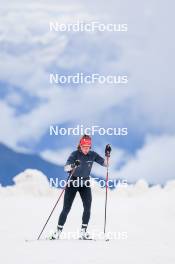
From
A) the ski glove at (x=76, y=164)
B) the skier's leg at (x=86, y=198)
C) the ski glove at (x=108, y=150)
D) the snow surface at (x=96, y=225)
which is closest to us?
the snow surface at (x=96, y=225)

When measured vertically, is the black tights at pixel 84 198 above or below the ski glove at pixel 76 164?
below

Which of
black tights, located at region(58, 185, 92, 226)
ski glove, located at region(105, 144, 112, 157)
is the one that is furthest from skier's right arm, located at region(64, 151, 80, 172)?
ski glove, located at region(105, 144, 112, 157)

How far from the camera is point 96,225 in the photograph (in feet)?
58.1

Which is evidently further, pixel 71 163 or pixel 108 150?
pixel 108 150

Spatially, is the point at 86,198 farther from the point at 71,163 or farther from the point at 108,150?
the point at 108,150

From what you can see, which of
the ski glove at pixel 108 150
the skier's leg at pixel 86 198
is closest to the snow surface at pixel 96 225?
the skier's leg at pixel 86 198

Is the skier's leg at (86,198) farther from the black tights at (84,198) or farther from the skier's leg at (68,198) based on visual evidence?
the skier's leg at (68,198)

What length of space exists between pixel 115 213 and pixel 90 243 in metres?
11.5

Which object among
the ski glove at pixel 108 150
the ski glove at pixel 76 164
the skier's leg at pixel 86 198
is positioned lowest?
the skier's leg at pixel 86 198

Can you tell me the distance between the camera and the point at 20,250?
397 inches

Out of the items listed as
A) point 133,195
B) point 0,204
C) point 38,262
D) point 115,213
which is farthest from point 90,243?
point 133,195

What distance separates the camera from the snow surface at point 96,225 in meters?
9.34

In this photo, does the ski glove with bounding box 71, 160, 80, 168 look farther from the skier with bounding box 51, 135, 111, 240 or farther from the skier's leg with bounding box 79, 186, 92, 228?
the skier's leg with bounding box 79, 186, 92, 228

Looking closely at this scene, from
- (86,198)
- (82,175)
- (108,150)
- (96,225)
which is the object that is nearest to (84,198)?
(86,198)
